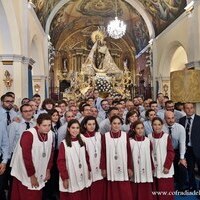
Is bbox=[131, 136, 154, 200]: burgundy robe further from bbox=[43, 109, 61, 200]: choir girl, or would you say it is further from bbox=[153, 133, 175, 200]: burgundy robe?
bbox=[43, 109, 61, 200]: choir girl

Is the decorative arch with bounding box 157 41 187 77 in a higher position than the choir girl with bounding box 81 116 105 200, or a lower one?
higher

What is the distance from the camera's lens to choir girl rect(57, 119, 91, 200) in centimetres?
421

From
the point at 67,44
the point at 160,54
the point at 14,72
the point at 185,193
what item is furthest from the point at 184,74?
the point at 67,44

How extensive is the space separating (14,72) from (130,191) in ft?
23.3

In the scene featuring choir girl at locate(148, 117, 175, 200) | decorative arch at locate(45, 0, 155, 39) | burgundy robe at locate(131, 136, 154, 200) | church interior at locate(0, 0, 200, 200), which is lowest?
burgundy robe at locate(131, 136, 154, 200)

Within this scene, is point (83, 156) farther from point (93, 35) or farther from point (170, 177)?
point (93, 35)

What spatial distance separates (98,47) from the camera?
936 inches

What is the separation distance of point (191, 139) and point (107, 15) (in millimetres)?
17970

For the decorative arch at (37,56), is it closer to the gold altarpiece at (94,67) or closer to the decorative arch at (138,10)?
the decorative arch at (138,10)

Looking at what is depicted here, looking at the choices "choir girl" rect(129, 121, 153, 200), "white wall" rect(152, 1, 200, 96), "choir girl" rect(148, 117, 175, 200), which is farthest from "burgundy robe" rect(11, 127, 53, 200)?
"white wall" rect(152, 1, 200, 96)

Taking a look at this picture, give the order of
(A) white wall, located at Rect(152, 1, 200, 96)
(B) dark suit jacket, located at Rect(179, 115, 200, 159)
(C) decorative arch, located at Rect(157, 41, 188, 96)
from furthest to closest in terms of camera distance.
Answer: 1. (C) decorative arch, located at Rect(157, 41, 188, 96)
2. (A) white wall, located at Rect(152, 1, 200, 96)
3. (B) dark suit jacket, located at Rect(179, 115, 200, 159)

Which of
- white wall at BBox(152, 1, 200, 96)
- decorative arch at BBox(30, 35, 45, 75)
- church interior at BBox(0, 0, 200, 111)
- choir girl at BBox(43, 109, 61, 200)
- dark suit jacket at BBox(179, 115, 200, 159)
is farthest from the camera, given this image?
decorative arch at BBox(30, 35, 45, 75)

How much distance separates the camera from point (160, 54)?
17438 millimetres

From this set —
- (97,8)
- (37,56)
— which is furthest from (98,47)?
(37,56)
